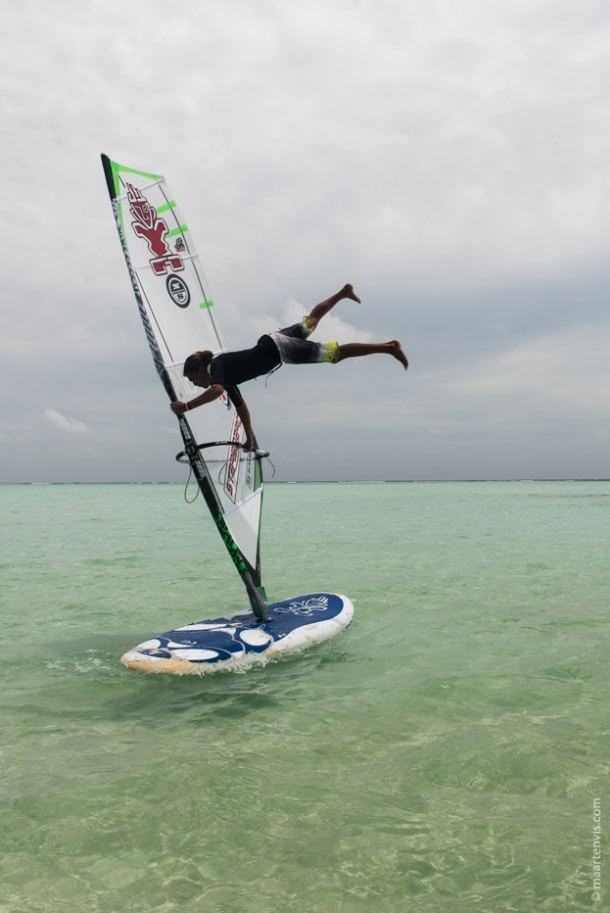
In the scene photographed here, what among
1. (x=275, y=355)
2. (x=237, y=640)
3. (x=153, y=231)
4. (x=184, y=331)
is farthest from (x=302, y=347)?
(x=237, y=640)

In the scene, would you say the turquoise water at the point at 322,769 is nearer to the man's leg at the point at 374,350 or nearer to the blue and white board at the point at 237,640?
the blue and white board at the point at 237,640

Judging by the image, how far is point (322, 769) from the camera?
448 centimetres

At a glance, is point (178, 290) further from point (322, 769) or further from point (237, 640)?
point (322, 769)

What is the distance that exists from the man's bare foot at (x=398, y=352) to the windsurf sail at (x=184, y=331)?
220cm

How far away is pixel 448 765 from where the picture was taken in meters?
4.50

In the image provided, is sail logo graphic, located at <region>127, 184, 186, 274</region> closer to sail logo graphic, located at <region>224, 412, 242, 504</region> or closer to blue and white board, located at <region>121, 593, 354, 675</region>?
sail logo graphic, located at <region>224, 412, 242, 504</region>

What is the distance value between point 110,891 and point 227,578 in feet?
36.9

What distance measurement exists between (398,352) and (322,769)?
3.64 meters

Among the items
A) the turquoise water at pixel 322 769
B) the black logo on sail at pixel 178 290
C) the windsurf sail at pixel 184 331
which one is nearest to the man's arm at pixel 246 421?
the windsurf sail at pixel 184 331

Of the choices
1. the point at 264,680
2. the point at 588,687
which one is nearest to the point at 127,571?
the point at 264,680

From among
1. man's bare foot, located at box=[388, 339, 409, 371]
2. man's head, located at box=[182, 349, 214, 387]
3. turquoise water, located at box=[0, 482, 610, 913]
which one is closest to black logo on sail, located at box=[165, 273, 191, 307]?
man's head, located at box=[182, 349, 214, 387]

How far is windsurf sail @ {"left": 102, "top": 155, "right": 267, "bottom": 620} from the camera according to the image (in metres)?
7.06

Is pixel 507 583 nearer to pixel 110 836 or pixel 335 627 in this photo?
Result: pixel 335 627

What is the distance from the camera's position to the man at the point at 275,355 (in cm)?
639
